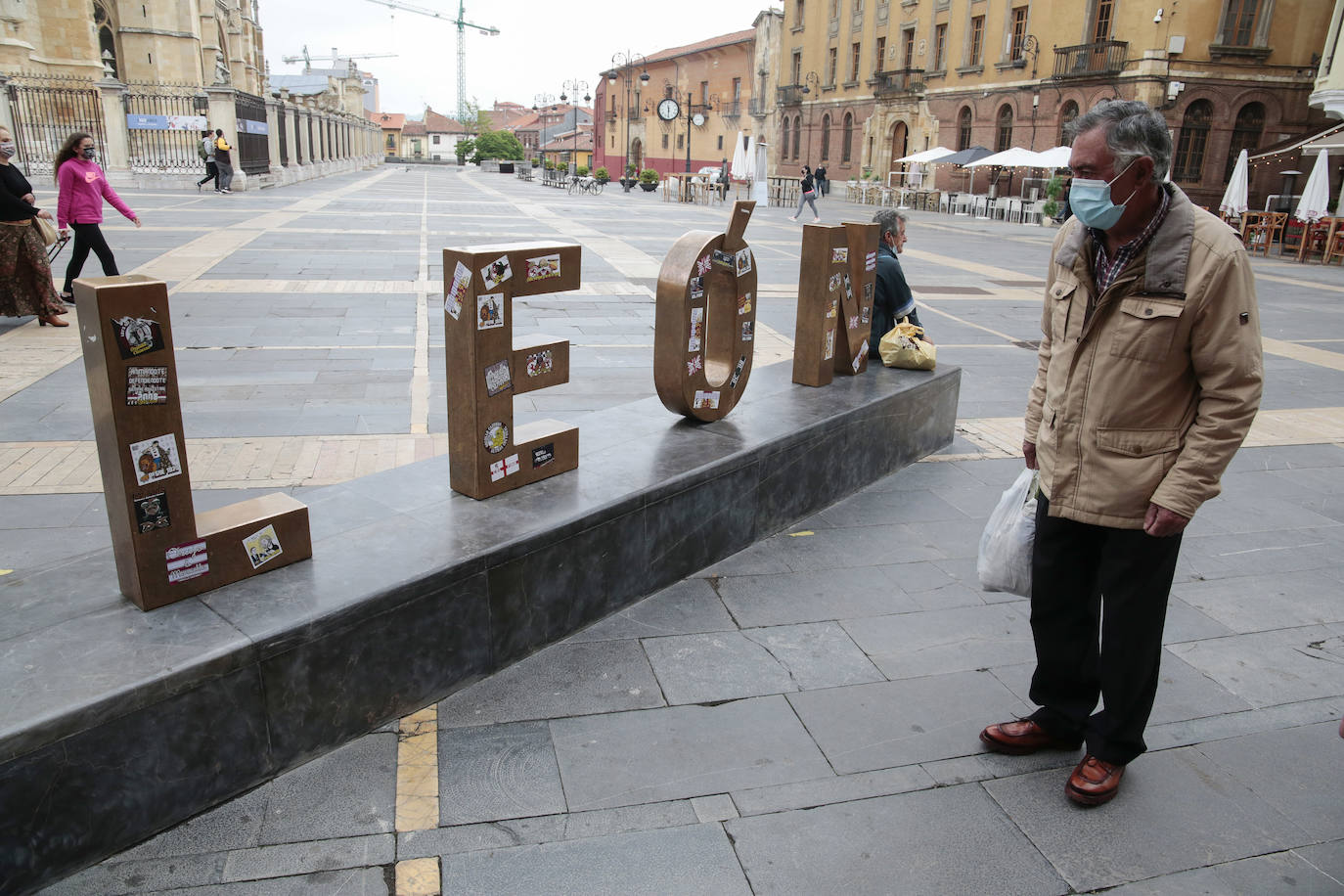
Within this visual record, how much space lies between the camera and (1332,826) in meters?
2.77

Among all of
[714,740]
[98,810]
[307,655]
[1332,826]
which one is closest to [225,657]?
[307,655]

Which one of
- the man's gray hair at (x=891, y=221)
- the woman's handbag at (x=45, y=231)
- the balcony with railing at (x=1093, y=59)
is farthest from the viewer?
the balcony with railing at (x=1093, y=59)

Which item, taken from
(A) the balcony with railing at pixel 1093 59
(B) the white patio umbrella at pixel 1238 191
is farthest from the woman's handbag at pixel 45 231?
(A) the balcony with railing at pixel 1093 59

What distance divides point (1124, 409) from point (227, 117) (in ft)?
105

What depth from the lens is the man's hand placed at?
8.24 ft

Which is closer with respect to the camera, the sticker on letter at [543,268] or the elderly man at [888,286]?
the sticker on letter at [543,268]

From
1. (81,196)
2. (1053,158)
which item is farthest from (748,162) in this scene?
(81,196)

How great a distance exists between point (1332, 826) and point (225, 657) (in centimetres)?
321

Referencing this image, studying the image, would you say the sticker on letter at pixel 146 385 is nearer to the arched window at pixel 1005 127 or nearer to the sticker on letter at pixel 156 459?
the sticker on letter at pixel 156 459

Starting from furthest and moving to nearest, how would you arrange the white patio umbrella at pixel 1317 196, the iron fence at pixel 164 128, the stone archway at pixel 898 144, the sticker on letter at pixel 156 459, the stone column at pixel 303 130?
the stone archway at pixel 898 144
the stone column at pixel 303 130
the iron fence at pixel 164 128
the white patio umbrella at pixel 1317 196
the sticker on letter at pixel 156 459

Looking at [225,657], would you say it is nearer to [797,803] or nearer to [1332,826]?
[797,803]

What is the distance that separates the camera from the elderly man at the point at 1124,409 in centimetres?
247

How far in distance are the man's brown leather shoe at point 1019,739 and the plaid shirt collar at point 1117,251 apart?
4.64 ft

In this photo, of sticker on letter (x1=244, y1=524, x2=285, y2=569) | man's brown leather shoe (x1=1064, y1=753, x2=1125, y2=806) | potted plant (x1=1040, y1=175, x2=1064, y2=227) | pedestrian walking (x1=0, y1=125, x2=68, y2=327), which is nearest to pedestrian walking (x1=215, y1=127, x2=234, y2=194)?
pedestrian walking (x1=0, y1=125, x2=68, y2=327)
